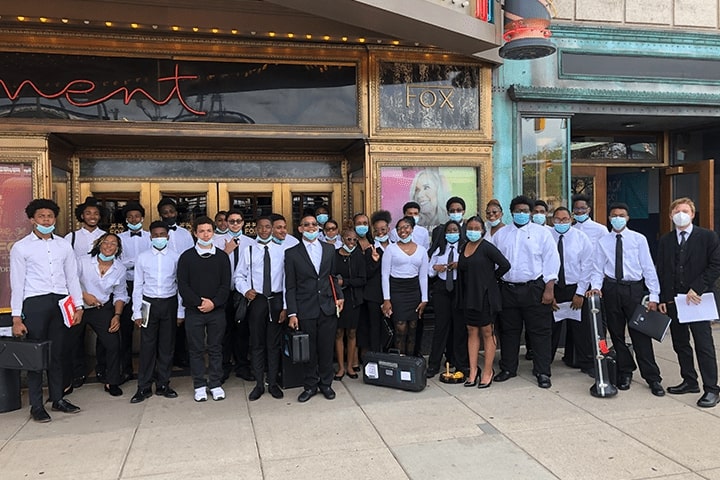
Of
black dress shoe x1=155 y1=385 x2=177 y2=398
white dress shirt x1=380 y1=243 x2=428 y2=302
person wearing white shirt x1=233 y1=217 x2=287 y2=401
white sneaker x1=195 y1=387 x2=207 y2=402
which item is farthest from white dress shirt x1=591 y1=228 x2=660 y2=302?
black dress shoe x1=155 y1=385 x2=177 y2=398

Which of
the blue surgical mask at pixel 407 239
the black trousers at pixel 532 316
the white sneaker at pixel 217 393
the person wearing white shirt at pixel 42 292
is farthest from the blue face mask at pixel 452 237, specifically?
the person wearing white shirt at pixel 42 292

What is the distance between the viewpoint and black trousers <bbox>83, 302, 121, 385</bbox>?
6.09 metres

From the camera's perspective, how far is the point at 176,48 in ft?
23.4

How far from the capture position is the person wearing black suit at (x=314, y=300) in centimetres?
572

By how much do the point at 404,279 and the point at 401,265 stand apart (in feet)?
0.55

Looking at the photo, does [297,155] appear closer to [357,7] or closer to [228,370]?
[357,7]

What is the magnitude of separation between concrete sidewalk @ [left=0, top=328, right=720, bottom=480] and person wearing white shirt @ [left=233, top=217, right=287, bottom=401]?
0.35 meters

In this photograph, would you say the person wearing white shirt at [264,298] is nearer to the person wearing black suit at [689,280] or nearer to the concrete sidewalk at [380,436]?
the concrete sidewalk at [380,436]

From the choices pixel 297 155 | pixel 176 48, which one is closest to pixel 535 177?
pixel 297 155

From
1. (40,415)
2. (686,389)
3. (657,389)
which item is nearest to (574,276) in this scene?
(657,389)

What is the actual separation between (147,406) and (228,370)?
4.06ft

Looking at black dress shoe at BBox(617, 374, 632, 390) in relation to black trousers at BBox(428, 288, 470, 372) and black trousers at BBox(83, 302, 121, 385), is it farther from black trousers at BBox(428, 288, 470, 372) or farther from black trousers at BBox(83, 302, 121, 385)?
black trousers at BBox(83, 302, 121, 385)

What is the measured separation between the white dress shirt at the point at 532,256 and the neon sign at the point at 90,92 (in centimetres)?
436

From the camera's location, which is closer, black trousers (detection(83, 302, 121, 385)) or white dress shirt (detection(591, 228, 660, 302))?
white dress shirt (detection(591, 228, 660, 302))
